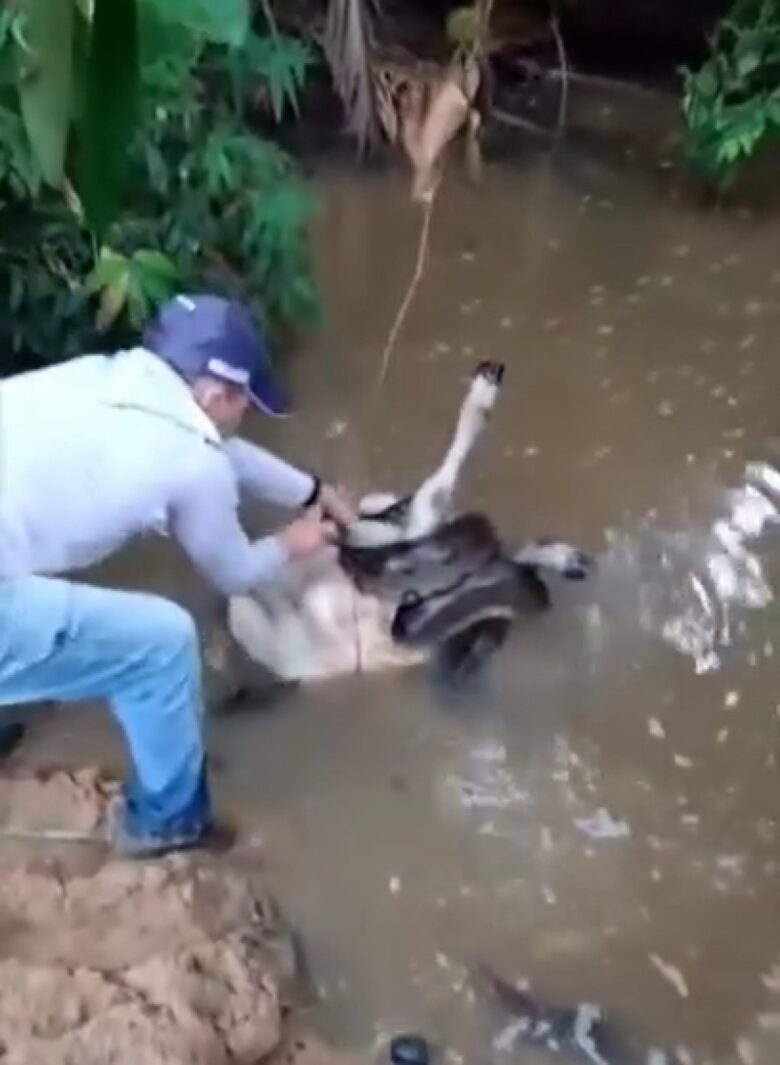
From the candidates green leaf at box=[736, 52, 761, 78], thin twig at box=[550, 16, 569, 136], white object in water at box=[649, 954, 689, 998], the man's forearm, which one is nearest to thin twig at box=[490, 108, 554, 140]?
thin twig at box=[550, 16, 569, 136]

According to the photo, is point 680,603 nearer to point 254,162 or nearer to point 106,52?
point 254,162

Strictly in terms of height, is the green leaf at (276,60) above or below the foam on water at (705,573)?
above

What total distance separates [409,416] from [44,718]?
1.09m

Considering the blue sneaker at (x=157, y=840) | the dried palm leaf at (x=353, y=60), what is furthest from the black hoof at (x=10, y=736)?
the dried palm leaf at (x=353, y=60)

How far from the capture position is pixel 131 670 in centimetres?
241

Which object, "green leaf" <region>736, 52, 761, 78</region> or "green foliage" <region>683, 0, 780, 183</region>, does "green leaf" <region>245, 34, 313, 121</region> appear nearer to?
"green foliage" <region>683, 0, 780, 183</region>

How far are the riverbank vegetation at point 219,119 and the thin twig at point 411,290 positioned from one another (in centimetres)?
9

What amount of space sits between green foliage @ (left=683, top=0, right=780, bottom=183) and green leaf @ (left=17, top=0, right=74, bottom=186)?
3495 millimetres

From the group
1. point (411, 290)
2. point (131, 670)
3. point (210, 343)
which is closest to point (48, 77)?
point (210, 343)

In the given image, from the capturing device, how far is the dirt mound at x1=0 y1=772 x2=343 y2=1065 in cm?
212

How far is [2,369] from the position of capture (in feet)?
10.8

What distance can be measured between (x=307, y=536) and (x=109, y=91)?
1648mm

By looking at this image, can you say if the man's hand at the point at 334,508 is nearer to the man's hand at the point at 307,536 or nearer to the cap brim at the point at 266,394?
the man's hand at the point at 307,536

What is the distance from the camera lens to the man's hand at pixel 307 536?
2637 mm
